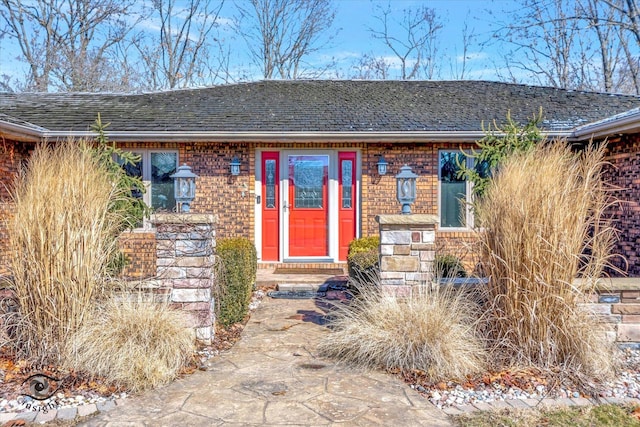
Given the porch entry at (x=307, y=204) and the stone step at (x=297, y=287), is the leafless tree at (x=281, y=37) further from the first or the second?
the stone step at (x=297, y=287)

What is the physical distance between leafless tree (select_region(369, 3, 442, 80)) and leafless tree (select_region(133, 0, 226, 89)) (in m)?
6.87

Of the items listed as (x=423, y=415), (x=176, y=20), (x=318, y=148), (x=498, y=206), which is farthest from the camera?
(x=176, y=20)

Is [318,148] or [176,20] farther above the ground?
[176,20]

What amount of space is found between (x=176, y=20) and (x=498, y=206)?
18.9 metres

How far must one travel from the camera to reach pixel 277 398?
3.10 metres

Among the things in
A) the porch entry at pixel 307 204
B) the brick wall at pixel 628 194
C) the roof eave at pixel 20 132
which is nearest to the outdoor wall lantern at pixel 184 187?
the roof eave at pixel 20 132

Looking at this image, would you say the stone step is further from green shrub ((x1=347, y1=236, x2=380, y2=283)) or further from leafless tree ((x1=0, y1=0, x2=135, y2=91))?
leafless tree ((x1=0, y1=0, x2=135, y2=91))

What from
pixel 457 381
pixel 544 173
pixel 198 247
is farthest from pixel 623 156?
pixel 198 247

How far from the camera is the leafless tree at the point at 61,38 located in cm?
1681

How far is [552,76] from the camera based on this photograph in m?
17.3

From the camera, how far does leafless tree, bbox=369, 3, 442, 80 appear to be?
19797mm

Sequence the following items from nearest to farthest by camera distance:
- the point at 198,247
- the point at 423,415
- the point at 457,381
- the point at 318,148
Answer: the point at 423,415, the point at 457,381, the point at 198,247, the point at 318,148

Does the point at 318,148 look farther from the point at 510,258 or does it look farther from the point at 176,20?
the point at 176,20

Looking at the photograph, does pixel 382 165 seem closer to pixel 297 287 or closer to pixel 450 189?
pixel 450 189
